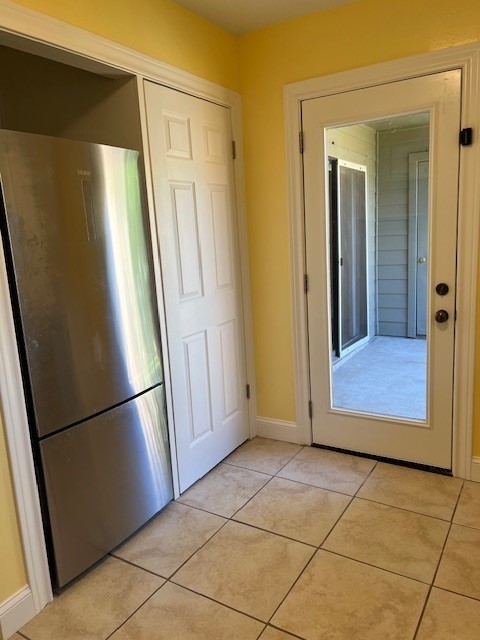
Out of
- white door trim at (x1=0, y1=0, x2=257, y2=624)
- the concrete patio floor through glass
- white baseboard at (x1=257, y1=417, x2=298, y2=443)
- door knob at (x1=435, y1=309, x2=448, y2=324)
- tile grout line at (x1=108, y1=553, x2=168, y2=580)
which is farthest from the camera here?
white baseboard at (x1=257, y1=417, x2=298, y2=443)

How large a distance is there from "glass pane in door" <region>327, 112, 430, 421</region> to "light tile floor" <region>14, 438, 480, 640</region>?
1.66 ft

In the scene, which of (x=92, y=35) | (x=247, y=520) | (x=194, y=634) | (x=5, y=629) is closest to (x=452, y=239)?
(x=247, y=520)

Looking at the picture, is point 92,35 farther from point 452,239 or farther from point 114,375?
point 452,239

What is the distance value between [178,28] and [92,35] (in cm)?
63

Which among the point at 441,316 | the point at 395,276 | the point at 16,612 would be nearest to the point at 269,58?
the point at 395,276

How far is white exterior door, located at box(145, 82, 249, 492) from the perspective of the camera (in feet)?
7.58

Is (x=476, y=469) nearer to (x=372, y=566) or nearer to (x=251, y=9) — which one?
(x=372, y=566)

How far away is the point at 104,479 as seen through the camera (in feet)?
6.55

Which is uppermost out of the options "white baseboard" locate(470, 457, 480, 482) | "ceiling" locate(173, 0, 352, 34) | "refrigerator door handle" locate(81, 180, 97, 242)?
"ceiling" locate(173, 0, 352, 34)

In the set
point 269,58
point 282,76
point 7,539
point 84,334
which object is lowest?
point 7,539

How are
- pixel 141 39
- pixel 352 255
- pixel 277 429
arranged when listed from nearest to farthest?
1. pixel 141 39
2. pixel 352 255
3. pixel 277 429

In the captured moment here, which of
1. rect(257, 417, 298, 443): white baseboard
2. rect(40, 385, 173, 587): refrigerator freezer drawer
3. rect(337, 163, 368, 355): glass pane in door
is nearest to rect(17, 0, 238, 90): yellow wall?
rect(337, 163, 368, 355): glass pane in door

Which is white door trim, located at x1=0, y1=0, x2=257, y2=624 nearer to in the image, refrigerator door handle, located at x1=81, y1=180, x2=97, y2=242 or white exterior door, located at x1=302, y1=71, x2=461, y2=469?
refrigerator door handle, located at x1=81, y1=180, x2=97, y2=242

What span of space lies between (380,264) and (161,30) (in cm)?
170
